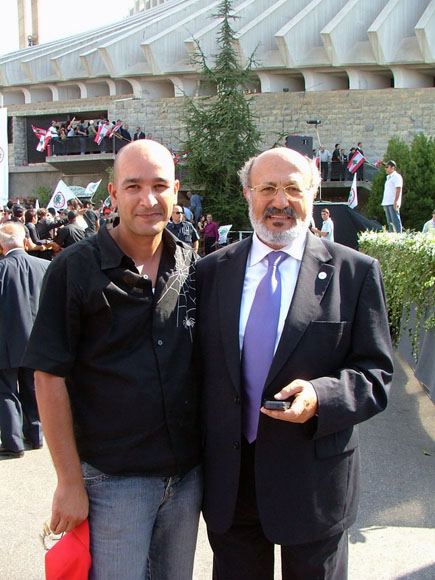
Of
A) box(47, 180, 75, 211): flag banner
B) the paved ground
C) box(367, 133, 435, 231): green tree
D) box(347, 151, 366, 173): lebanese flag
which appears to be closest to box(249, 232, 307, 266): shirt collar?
the paved ground

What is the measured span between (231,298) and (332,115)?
29443mm

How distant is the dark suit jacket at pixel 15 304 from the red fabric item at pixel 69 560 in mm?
3132

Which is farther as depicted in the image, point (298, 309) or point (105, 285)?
point (298, 309)

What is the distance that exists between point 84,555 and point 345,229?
54.7 ft

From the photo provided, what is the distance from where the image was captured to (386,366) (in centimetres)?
203

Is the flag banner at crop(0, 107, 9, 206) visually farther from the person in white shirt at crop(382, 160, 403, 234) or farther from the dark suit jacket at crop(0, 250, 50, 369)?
the person in white shirt at crop(382, 160, 403, 234)

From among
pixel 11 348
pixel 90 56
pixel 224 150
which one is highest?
pixel 90 56

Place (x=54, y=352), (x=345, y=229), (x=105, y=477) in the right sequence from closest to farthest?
(x=54, y=352) < (x=105, y=477) < (x=345, y=229)

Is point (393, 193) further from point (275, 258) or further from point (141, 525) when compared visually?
point (141, 525)

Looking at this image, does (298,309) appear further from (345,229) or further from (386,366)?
(345,229)

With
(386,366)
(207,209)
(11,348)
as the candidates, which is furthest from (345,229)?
(386,366)

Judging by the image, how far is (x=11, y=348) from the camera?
478 cm

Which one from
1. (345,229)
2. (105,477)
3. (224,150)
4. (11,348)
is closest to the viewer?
(105,477)

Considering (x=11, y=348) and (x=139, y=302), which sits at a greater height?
(x=139, y=302)
